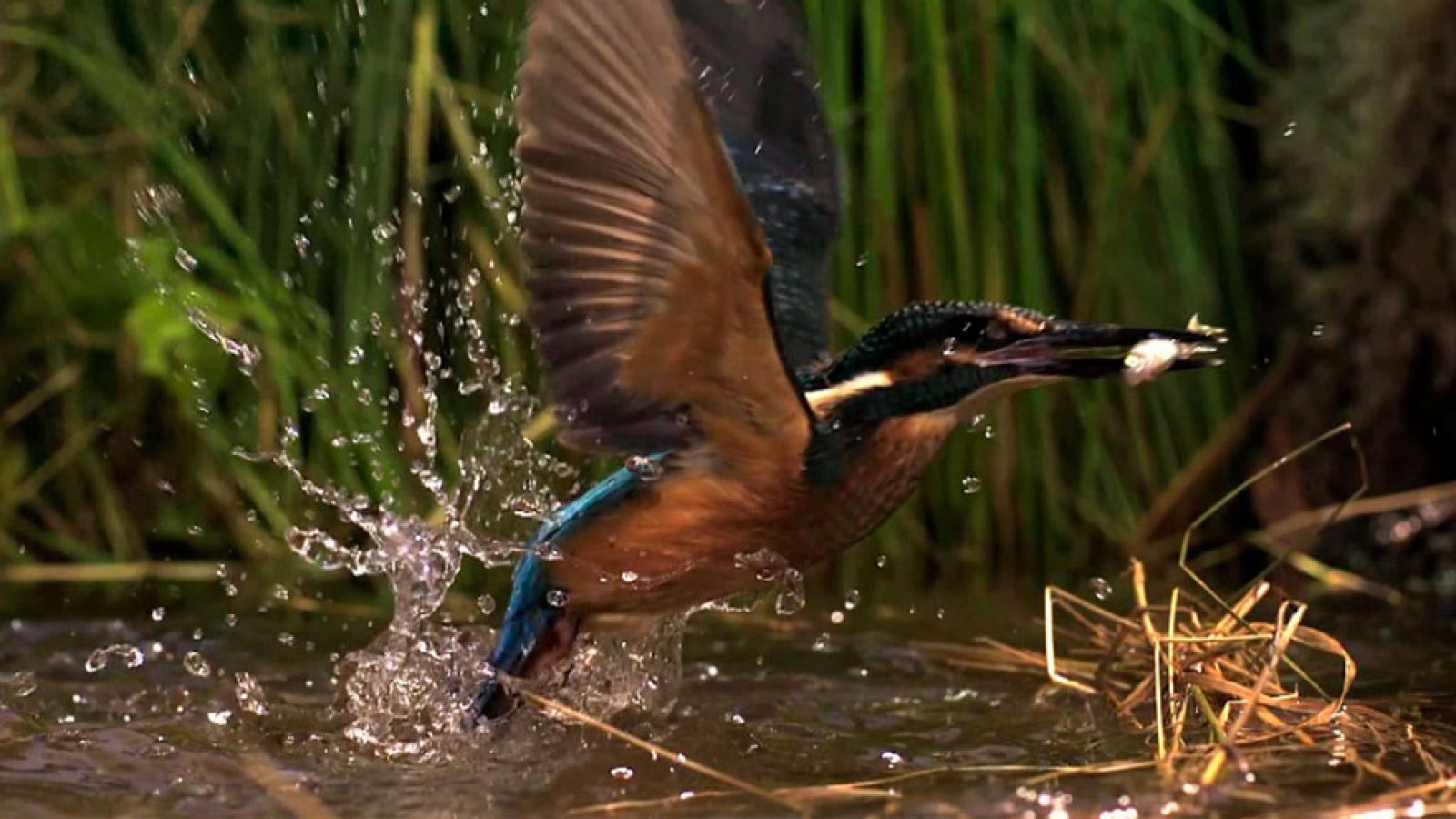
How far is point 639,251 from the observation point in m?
2.36

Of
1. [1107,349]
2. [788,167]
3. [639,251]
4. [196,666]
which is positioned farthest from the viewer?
[196,666]

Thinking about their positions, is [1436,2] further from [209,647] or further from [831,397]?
[209,647]

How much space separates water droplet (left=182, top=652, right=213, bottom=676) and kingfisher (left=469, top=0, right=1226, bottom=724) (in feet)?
1.77

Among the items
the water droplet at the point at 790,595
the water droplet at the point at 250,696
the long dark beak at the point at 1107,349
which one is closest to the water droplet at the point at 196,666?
the water droplet at the point at 250,696

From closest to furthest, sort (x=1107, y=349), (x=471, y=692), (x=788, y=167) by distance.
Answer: (x=1107, y=349) < (x=471, y=692) < (x=788, y=167)

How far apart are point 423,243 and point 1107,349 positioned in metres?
1.93

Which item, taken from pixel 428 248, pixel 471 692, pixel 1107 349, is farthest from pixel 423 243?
pixel 1107 349

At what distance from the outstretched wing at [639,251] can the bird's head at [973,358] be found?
100 millimetres

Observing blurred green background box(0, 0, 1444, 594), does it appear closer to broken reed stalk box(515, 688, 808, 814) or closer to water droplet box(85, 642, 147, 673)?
water droplet box(85, 642, 147, 673)

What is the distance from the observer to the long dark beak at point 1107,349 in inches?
94.9

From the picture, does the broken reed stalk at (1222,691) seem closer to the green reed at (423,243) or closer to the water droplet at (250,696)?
the water droplet at (250,696)

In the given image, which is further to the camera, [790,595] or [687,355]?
[790,595]

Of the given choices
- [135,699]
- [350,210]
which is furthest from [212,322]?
[135,699]

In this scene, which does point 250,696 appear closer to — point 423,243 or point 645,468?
point 645,468
